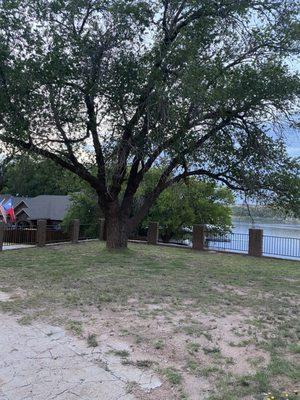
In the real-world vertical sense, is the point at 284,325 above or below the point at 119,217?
below

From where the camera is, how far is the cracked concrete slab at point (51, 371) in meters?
4.27

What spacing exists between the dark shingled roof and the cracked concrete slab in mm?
45114

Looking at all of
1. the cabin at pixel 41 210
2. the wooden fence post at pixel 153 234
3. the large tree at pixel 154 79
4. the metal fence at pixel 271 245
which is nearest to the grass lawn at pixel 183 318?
the large tree at pixel 154 79

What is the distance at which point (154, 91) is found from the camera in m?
13.9

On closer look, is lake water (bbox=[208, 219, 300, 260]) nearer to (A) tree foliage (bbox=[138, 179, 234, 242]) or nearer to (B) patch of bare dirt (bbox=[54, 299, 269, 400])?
(A) tree foliage (bbox=[138, 179, 234, 242])

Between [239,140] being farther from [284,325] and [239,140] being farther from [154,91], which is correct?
[284,325]

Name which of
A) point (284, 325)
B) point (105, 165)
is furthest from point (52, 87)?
point (284, 325)

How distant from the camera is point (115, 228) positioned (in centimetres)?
1850

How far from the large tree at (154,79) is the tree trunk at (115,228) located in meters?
2.38

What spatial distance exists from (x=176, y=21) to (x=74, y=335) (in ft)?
42.3

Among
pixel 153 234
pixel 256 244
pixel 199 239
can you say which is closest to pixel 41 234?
pixel 153 234

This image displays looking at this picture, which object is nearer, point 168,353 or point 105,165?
point 168,353

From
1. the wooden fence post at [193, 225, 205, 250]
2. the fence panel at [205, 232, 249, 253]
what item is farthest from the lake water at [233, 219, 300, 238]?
the wooden fence post at [193, 225, 205, 250]

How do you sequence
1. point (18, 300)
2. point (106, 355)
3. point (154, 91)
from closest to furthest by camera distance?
point (106, 355) < point (18, 300) < point (154, 91)
